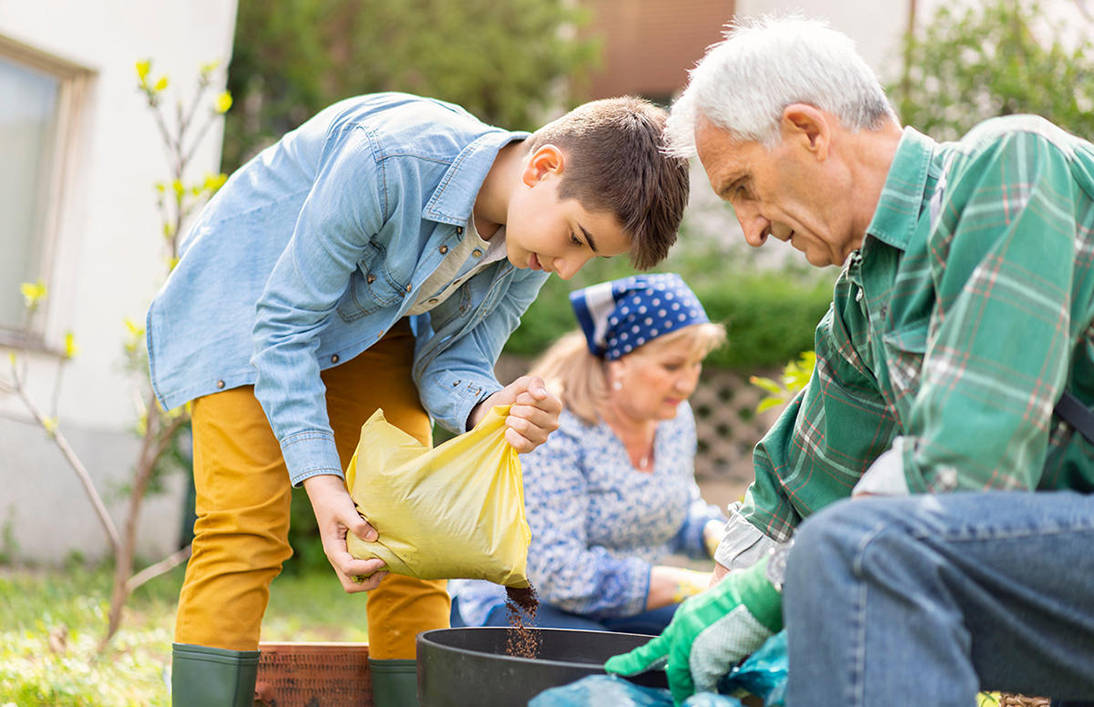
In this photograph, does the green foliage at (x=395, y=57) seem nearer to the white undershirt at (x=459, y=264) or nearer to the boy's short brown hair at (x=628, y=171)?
the white undershirt at (x=459, y=264)

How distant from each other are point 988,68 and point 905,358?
5230 mm

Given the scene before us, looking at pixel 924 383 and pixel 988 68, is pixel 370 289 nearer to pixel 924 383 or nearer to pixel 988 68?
pixel 924 383

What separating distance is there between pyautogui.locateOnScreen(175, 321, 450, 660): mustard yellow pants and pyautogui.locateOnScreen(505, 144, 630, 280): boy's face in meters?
0.60

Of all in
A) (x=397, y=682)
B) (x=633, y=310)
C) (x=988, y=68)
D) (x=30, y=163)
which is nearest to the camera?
(x=397, y=682)

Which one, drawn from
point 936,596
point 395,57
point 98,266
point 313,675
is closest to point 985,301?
point 936,596

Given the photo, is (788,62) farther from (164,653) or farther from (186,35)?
(186,35)

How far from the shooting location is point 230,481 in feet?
7.32

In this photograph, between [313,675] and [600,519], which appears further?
[600,519]

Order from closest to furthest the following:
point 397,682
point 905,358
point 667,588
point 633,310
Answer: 1. point 905,358
2. point 397,682
3. point 667,588
4. point 633,310

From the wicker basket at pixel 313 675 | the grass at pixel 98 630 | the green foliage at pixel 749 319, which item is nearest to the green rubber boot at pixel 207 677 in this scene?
the wicker basket at pixel 313 675

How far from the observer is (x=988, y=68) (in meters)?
6.20

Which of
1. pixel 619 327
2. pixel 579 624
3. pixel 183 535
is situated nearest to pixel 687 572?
pixel 579 624

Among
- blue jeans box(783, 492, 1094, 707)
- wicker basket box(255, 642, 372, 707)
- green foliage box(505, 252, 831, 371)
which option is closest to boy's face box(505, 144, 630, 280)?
blue jeans box(783, 492, 1094, 707)

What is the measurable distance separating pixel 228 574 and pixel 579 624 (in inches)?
47.1
